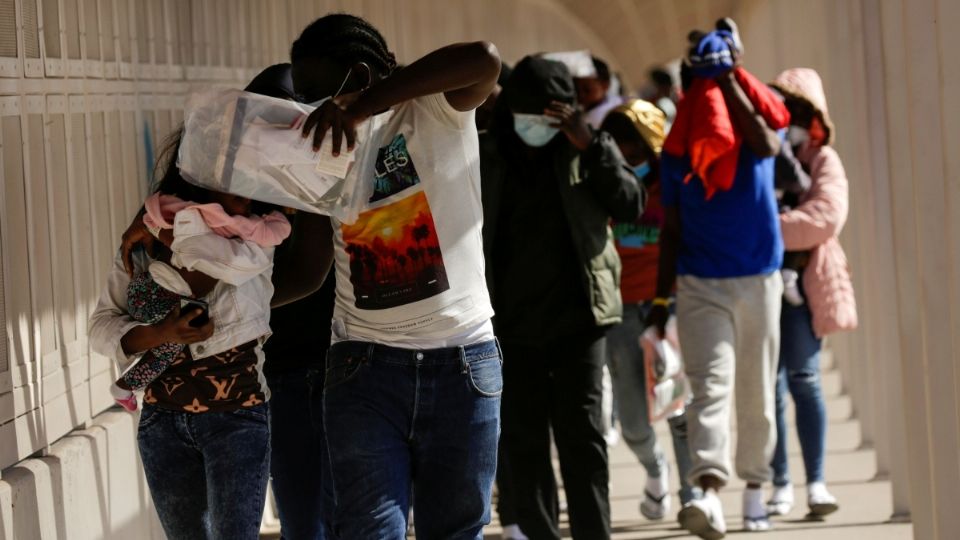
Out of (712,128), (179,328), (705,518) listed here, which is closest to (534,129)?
(712,128)

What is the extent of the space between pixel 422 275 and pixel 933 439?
2.44 m

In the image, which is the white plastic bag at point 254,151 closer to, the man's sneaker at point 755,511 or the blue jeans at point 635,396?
the blue jeans at point 635,396

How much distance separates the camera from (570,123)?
6.86m

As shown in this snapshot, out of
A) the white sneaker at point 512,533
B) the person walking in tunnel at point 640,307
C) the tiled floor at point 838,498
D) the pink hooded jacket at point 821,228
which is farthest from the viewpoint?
the person walking in tunnel at point 640,307

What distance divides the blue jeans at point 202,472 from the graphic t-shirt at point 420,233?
45cm

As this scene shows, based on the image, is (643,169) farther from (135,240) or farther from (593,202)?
(135,240)

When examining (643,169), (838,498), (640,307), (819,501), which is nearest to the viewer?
(819,501)

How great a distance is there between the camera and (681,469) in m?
8.54

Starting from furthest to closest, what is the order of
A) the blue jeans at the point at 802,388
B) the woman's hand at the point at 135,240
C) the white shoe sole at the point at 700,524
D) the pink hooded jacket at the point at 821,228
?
1. the blue jeans at the point at 802,388
2. the pink hooded jacket at the point at 821,228
3. the white shoe sole at the point at 700,524
4. the woman's hand at the point at 135,240

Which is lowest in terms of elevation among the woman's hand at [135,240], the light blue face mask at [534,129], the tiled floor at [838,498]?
the tiled floor at [838,498]

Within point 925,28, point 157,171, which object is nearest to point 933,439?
point 925,28

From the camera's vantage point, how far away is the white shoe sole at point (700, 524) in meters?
8.04

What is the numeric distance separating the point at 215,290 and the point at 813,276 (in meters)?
4.24

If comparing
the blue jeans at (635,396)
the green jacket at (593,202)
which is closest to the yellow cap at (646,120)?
the blue jeans at (635,396)
